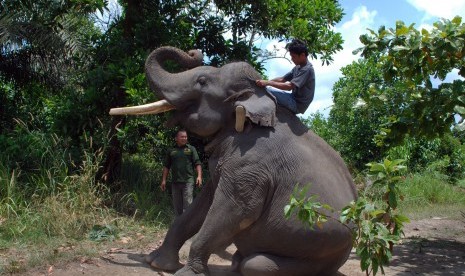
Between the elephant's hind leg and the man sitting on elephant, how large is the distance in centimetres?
141

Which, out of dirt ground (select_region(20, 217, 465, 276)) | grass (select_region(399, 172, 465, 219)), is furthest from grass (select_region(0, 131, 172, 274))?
grass (select_region(399, 172, 465, 219))

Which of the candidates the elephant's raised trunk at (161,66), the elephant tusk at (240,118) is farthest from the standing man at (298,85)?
the elephant's raised trunk at (161,66)

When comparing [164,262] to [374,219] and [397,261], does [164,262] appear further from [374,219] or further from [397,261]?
[397,261]

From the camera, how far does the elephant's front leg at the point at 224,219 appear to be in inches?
210

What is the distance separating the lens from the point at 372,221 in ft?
14.0

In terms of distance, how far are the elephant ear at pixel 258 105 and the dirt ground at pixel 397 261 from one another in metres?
1.61

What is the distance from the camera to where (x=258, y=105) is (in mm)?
5520

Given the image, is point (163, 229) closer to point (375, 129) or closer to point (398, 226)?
point (398, 226)

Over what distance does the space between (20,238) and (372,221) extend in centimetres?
432

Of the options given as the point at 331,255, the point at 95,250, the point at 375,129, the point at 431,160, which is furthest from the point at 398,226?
the point at 431,160

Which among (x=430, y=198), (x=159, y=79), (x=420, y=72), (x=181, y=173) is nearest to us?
(x=159, y=79)

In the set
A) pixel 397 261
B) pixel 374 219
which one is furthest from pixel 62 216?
pixel 374 219

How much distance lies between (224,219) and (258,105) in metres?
1.08

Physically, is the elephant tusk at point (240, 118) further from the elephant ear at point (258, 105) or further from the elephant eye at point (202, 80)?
the elephant eye at point (202, 80)
